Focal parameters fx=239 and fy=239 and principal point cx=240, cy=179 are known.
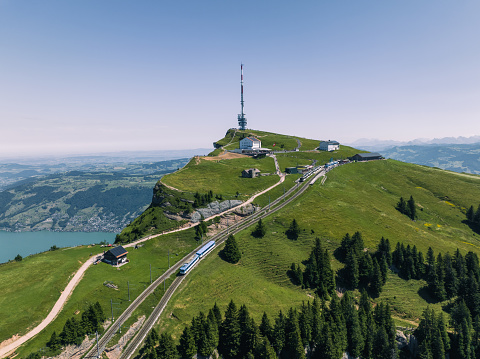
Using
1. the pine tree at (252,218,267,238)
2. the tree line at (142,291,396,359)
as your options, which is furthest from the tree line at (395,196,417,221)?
the pine tree at (252,218,267,238)

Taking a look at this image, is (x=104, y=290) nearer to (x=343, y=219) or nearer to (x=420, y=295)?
(x=343, y=219)

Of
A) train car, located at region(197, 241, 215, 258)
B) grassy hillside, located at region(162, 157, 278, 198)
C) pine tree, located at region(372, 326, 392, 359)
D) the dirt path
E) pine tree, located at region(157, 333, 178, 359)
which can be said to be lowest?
pine tree, located at region(372, 326, 392, 359)

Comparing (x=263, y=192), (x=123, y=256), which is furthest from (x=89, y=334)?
(x=263, y=192)

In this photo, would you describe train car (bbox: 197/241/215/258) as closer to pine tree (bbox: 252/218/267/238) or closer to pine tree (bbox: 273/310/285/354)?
pine tree (bbox: 252/218/267/238)

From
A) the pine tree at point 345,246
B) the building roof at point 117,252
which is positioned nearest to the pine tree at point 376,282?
the pine tree at point 345,246

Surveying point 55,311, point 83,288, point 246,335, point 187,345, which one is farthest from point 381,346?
point 55,311

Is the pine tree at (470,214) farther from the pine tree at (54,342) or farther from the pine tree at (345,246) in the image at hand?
the pine tree at (54,342)

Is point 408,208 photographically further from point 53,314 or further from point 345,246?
point 53,314
